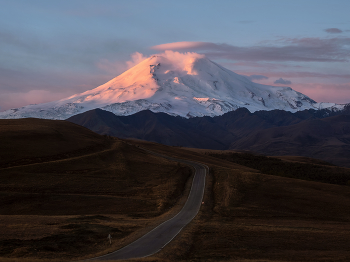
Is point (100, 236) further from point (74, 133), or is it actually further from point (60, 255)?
point (74, 133)

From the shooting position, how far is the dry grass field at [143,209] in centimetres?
2356

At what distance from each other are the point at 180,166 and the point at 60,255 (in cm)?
4060

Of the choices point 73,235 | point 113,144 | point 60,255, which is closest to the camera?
point 60,255

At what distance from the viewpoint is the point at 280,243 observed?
26.1m

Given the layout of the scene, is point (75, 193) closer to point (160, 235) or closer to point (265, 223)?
point (160, 235)

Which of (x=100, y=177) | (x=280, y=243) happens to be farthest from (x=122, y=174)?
(x=280, y=243)

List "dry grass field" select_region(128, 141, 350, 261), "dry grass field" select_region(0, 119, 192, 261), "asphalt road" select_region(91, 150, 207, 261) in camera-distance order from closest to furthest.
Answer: "asphalt road" select_region(91, 150, 207, 261), "dry grass field" select_region(128, 141, 350, 261), "dry grass field" select_region(0, 119, 192, 261)

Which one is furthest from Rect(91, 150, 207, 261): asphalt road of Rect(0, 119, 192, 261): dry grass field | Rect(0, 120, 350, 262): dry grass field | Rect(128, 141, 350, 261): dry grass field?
Rect(0, 119, 192, 261): dry grass field

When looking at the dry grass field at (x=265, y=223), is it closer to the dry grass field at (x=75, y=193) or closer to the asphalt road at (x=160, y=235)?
the asphalt road at (x=160, y=235)

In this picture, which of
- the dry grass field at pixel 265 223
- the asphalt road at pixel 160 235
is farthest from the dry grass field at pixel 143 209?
the asphalt road at pixel 160 235

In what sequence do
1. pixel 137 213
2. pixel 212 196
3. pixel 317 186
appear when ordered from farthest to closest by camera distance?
pixel 317 186, pixel 212 196, pixel 137 213

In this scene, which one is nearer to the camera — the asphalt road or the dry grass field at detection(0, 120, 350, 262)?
the asphalt road

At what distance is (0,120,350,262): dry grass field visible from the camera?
2356cm

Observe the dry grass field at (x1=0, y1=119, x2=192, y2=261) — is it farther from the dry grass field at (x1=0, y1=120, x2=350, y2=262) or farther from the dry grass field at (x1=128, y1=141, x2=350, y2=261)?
the dry grass field at (x1=128, y1=141, x2=350, y2=261)
